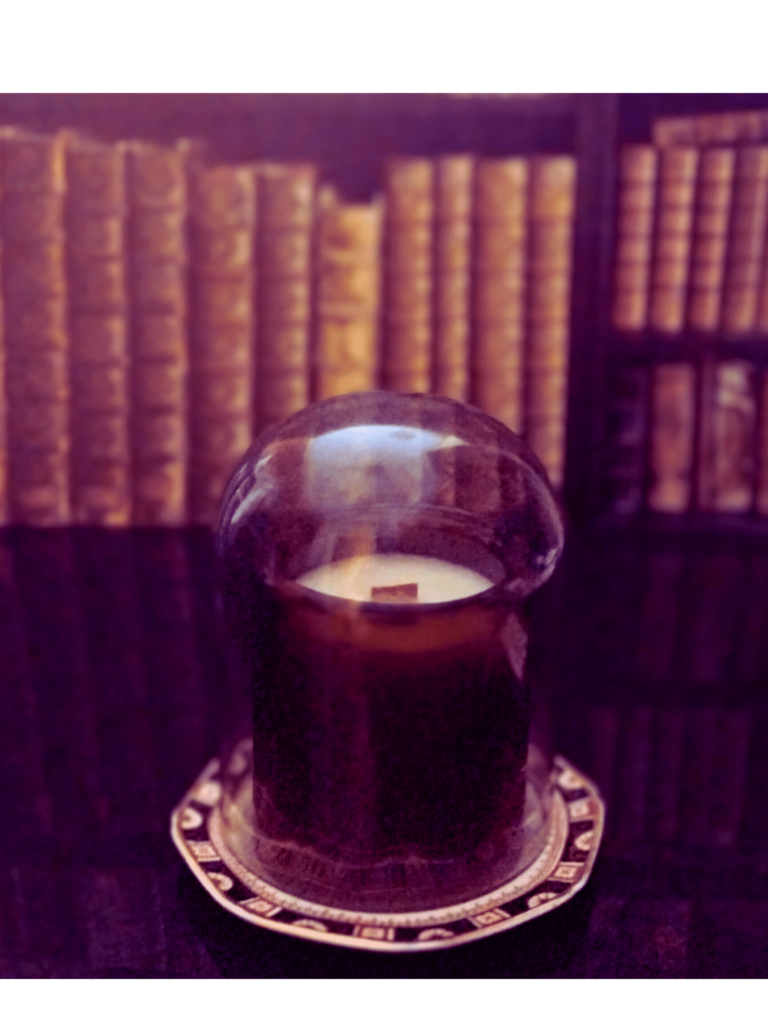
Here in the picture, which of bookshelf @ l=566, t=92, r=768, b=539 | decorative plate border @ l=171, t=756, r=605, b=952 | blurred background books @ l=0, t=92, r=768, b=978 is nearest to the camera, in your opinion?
decorative plate border @ l=171, t=756, r=605, b=952

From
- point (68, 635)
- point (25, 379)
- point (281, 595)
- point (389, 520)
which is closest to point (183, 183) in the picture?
point (25, 379)

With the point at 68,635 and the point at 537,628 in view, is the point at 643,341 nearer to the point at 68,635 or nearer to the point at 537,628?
the point at 537,628

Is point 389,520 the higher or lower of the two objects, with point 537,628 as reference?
higher

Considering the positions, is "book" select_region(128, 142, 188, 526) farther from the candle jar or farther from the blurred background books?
the candle jar

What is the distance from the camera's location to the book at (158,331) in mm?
1179

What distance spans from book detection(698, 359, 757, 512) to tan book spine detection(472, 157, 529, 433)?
265 millimetres

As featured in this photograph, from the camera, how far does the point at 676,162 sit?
1.25 m

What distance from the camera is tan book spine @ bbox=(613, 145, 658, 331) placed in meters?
1.26

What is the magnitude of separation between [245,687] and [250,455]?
0.22 meters

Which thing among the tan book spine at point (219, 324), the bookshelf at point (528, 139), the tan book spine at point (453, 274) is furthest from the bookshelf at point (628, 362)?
the tan book spine at point (219, 324)

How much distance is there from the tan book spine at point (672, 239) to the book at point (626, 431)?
3.1 inches

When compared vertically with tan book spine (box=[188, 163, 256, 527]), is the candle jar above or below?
below

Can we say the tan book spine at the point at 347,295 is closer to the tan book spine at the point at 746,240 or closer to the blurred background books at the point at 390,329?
the blurred background books at the point at 390,329

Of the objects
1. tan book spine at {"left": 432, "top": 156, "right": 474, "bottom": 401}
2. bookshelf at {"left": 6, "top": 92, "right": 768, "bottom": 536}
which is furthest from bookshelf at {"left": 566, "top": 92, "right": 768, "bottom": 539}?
tan book spine at {"left": 432, "top": 156, "right": 474, "bottom": 401}
